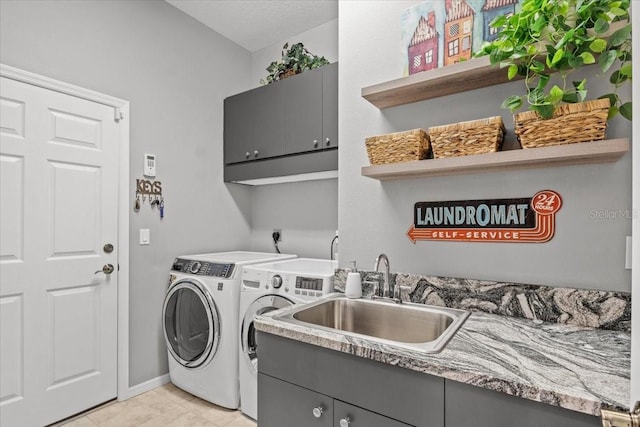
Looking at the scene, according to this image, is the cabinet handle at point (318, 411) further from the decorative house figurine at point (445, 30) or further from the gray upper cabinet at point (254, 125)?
→ the gray upper cabinet at point (254, 125)

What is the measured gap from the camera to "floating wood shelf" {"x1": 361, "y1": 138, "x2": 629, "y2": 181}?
1.09 meters

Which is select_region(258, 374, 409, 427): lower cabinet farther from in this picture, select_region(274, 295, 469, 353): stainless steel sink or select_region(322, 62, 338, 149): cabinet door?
select_region(322, 62, 338, 149): cabinet door

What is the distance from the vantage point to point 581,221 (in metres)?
1.28

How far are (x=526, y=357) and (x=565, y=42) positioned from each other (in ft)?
3.28

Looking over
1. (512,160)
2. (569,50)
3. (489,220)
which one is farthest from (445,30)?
(489,220)

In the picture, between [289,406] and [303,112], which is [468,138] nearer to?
[289,406]

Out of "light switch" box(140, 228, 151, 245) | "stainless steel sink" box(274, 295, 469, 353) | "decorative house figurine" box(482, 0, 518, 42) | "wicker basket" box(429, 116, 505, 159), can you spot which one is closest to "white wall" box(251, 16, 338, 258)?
"light switch" box(140, 228, 151, 245)

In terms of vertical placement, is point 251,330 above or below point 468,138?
below

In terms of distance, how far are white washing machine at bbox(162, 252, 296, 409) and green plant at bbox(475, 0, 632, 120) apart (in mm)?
1832

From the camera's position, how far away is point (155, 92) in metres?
2.54

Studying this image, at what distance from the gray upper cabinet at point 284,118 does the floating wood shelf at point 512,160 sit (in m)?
0.85

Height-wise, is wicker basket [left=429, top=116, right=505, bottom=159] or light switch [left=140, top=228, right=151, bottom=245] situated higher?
wicker basket [left=429, top=116, right=505, bottom=159]

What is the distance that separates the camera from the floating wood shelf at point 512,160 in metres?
1.09

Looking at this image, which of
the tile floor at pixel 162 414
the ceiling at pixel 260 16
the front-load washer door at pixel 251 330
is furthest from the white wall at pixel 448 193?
the tile floor at pixel 162 414
